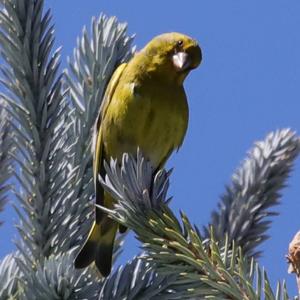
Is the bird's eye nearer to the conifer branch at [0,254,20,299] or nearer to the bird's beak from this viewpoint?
the bird's beak

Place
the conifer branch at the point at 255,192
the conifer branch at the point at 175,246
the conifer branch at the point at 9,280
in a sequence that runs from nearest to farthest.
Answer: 1. the conifer branch at the point at 175,246
2. the conifer branch at the point at 9,280
3. the conifer branch at the point at 255,192

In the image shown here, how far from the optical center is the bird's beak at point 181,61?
114 inches

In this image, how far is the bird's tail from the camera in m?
1.64

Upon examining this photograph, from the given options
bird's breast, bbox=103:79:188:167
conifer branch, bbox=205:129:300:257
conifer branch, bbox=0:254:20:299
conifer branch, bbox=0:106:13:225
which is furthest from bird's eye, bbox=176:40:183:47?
conifer branch, bbox=0:254:20:299

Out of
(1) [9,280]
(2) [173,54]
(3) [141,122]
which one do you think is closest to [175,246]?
(1) [9,280]

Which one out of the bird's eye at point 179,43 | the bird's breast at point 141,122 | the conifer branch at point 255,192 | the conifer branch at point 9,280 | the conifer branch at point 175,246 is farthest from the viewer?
the bird's eye at point 179,43

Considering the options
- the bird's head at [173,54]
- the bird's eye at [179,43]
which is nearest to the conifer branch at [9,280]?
the bird's head at [173,54]

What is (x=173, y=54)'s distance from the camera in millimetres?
3051

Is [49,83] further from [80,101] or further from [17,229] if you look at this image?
[17,229]

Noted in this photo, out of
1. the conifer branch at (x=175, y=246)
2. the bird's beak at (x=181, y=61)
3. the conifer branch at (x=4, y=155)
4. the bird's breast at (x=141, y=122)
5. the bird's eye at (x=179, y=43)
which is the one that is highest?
the bird's eye at (x=179, y=43)

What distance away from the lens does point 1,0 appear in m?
1.69

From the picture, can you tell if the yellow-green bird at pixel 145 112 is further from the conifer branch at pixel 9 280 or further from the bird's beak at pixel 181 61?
the conifer branch at pixel 9 280

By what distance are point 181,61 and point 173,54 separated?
0.13m

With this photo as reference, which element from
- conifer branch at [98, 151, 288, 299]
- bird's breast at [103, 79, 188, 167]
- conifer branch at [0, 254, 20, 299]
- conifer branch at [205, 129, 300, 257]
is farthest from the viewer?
bird's breast at [103, 79, 188, 167]
